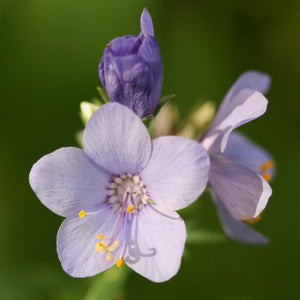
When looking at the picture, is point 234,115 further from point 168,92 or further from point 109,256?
point 168,92

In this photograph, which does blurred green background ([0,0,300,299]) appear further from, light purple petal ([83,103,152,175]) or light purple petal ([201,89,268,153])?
light purple petal ([83,103,152,175])

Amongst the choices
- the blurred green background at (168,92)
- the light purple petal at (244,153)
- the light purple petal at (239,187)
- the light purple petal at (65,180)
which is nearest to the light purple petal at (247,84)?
the light purple petal at (239,187)

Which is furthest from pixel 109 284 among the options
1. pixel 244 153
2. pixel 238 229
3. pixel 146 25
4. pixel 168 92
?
pixel 168 92

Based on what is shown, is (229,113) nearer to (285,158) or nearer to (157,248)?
(157,248)

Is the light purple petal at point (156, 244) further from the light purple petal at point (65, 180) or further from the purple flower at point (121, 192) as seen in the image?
the light purple petal at point (65, 180)

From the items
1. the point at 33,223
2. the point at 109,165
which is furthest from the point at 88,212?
the point at 33,223

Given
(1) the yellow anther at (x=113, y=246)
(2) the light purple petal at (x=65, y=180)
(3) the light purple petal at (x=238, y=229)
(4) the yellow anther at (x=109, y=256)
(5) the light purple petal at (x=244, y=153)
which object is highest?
(2) the light purple petal at (x=65, y=180)

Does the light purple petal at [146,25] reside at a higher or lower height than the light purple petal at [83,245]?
higher

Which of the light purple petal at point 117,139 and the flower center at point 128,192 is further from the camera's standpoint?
the flower center at point 128,192
